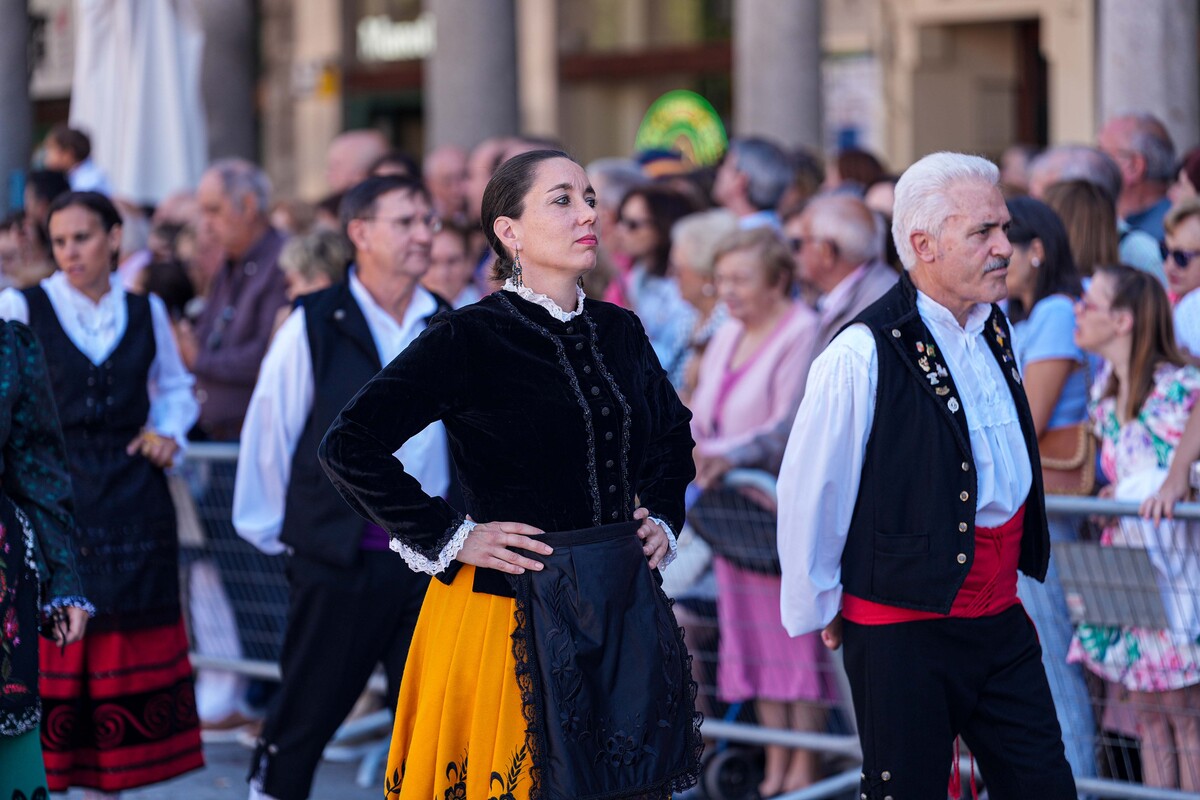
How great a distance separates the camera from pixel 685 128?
1786cm

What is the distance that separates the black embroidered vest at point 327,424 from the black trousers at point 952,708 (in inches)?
71.4

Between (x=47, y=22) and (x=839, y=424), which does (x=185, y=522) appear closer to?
(x=839, y=424)

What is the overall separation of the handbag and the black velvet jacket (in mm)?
2277

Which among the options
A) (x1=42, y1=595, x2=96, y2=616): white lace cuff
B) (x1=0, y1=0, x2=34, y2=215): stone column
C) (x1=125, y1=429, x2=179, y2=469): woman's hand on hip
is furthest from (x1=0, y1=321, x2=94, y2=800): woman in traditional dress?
(x1=0, y1=0, x2=34, y2=215): stone column

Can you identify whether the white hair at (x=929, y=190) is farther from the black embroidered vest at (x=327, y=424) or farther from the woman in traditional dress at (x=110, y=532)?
the woman in traditional dress at (x=110, y=532)

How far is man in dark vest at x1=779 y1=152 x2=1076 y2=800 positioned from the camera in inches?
170

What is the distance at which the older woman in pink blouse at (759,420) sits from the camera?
6469 mm

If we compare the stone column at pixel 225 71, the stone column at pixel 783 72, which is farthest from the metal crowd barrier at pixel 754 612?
the stone column at pixel 225 71

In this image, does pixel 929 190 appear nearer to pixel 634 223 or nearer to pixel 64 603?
pixel 64 603

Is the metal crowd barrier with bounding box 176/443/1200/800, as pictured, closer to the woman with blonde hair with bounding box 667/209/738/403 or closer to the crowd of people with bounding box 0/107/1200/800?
the crowd of people with bounding box 0/107/1200/800

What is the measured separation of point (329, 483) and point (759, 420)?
1989mm

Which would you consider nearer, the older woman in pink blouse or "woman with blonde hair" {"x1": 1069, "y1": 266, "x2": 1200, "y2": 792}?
"woman with blonde hair" {"x1": 1069, "y1": 266, "x2": 1200, "y2": 792}

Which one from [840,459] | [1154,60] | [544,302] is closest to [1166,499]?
[840,459]

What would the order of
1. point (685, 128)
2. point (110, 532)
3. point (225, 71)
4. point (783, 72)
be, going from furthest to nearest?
1. point (685, 128)
2. point (225, 71)
3. point (783, 72)
4. point (110, 532)
